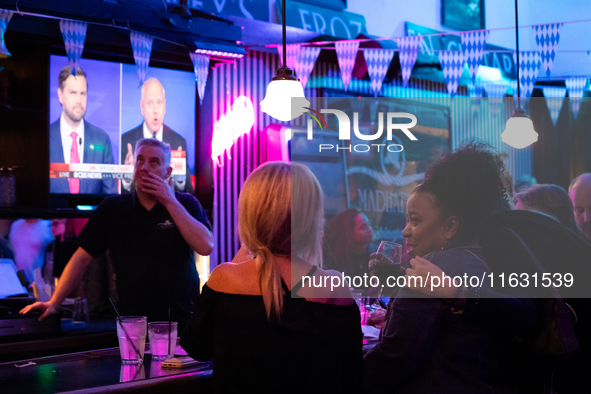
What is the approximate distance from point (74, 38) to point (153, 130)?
869mm

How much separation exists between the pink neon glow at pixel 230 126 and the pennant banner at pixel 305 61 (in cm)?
52

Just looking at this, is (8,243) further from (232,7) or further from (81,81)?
(232,7)

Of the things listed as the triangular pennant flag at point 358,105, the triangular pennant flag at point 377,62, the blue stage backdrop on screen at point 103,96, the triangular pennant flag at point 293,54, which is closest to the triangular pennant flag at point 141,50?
the blue stage backdrop on screen at point 103,96

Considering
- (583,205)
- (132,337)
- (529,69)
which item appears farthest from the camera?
(529,69)

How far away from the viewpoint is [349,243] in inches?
144

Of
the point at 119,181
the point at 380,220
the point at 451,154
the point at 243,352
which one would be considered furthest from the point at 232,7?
the point at 243,352

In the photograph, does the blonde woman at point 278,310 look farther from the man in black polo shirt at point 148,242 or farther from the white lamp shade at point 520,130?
the white lamp shade at point 520,130

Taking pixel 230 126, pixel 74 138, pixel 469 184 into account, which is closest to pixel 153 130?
pixel 74 138

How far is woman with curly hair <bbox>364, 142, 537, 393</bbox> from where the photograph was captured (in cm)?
153

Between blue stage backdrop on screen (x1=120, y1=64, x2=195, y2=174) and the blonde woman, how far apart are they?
2493 mm

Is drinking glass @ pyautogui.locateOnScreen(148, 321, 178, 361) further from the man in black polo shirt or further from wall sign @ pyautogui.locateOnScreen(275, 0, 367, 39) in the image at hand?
wall sign @ pyautogui.locateOnScreen(275, 0, 367, 39)

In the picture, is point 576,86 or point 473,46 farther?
point 576,86

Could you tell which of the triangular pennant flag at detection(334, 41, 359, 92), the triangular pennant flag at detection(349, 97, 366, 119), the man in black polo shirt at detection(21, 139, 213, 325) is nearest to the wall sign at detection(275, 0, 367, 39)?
the triangular pennant flag at detection(334, 41, 359, 92)

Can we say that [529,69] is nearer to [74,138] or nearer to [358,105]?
[358,105]
